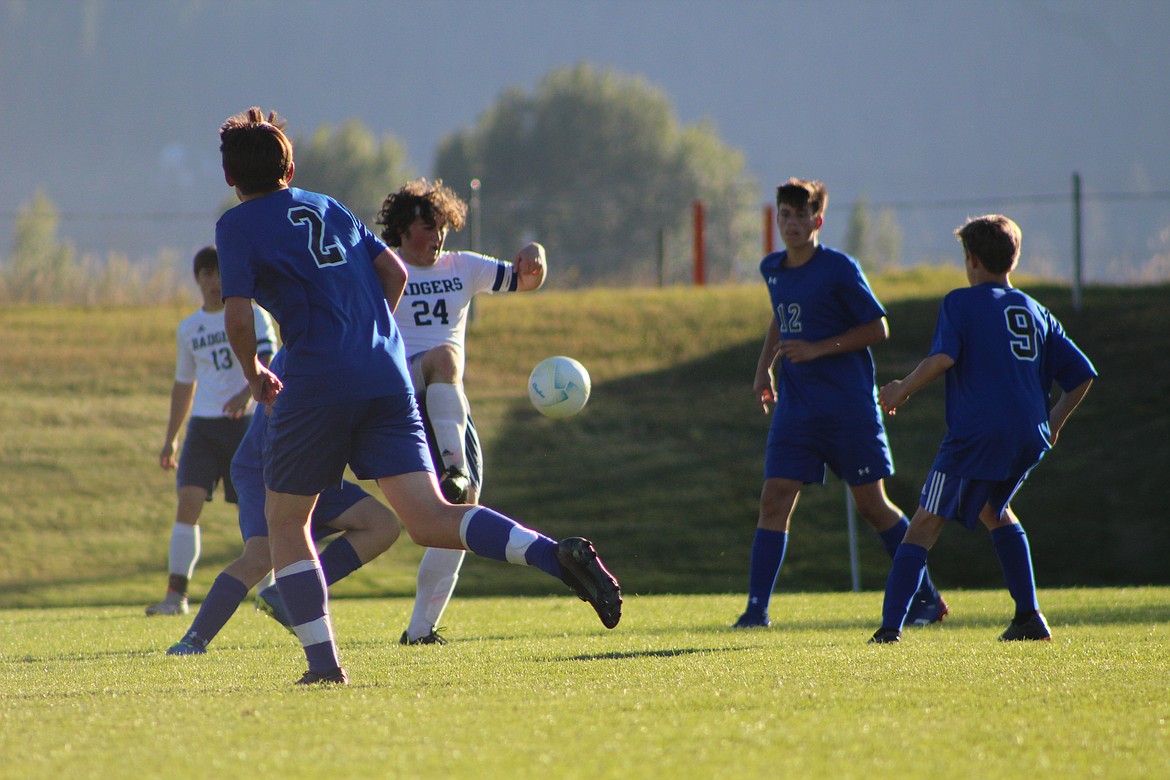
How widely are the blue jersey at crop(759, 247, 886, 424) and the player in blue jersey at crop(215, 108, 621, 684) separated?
2554mm

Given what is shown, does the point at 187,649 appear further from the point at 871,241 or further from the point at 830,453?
the point at 871,241

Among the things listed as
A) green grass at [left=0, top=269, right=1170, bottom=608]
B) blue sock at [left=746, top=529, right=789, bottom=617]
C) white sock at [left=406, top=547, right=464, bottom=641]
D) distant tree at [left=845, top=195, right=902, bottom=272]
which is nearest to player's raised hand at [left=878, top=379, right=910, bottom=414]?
blue sock at [left=746, top=529, right=789, bottom=617]

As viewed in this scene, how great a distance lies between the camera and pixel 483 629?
6.65m

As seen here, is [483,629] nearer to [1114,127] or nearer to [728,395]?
[728,395]

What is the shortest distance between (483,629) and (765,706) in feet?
10.1

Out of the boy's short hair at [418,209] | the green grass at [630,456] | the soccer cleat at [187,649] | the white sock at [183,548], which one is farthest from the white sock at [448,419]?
the green grass at [630,456]

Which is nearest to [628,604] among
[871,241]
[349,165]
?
[871,241]

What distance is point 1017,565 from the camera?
5.71 m

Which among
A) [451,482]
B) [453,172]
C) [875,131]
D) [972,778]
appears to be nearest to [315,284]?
[451,482]

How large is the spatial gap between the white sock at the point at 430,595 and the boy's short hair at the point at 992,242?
103 inches

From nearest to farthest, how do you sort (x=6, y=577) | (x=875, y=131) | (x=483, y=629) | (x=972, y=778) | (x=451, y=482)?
(x=972, y=778), (x=451, y=482), (x=483, y=629), (x=6, y=577), (x=875, y=131)

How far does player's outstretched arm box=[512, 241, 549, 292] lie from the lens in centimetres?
577

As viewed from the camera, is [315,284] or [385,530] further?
[385,530]

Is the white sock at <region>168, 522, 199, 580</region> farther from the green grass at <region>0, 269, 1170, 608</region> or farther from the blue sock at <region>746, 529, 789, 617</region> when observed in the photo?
the blue sock at <region>746, 529, 789, 617</region>
